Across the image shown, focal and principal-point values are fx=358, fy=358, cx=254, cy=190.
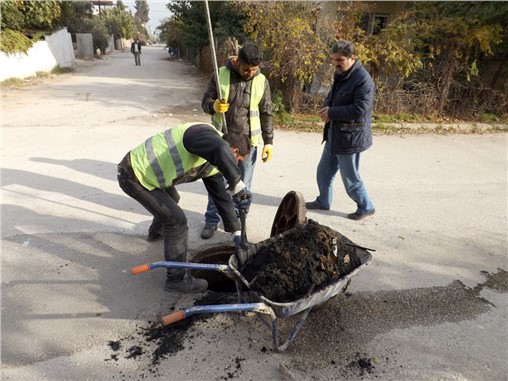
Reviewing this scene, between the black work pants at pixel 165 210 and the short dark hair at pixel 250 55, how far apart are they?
4.50ft

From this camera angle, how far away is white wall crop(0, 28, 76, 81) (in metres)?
13.2

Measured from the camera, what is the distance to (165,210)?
2891 mm

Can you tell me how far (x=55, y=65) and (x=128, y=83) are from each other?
5957 millimetres

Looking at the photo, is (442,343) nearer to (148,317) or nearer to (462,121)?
(148,317)

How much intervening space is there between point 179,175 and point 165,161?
16cm

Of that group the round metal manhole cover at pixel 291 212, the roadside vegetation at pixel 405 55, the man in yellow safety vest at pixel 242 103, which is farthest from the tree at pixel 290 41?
the round metal manhole cover at pixel 291 212

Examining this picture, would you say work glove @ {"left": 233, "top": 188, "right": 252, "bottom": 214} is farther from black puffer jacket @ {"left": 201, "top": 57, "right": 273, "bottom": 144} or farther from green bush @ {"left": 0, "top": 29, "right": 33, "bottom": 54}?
green bush @ {"left": 0, "top": 29, "right": 33, "bottom": 54}

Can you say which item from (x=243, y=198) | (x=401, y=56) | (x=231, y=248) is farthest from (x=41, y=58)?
(x=243, y=198)

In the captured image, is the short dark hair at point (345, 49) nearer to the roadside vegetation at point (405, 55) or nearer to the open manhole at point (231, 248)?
the open manhole at point (231, 248)

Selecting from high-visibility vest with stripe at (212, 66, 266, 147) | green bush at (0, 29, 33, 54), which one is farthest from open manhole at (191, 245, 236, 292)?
green bush at (0, 29, 33, 54)

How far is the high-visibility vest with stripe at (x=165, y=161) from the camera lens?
271 cm

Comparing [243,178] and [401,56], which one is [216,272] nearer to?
[243,178]

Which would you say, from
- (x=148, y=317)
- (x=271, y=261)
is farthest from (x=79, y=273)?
(x=271, y=261)

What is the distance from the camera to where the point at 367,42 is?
8656 mm
